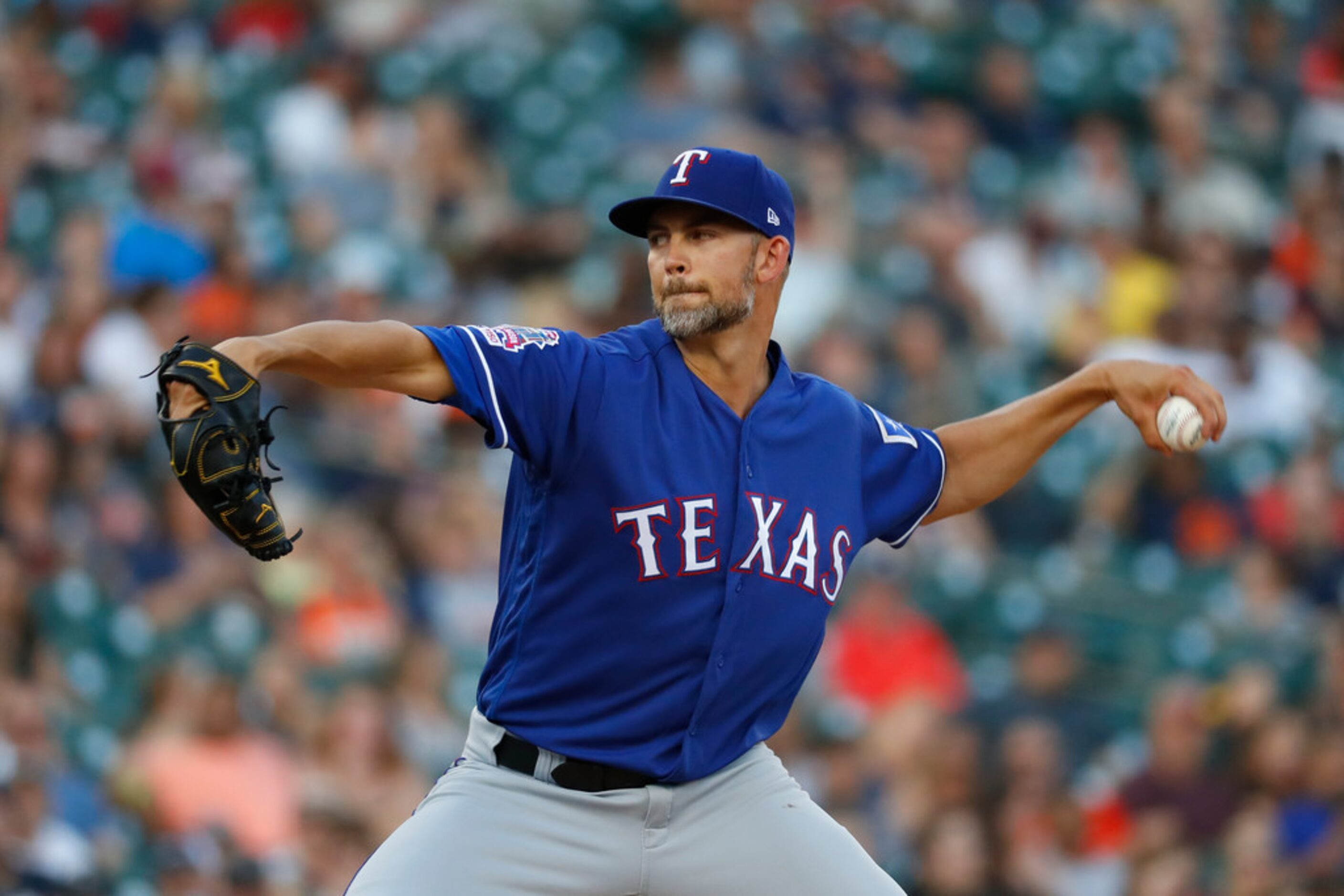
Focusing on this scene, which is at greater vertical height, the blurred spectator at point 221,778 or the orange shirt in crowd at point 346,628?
the orange shirt in crowd at point 346,628

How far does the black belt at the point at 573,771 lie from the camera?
11.5 ft

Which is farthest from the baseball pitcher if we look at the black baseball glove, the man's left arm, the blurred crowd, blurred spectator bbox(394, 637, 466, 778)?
blurred spectator bbox(394, 637, 466, 778)

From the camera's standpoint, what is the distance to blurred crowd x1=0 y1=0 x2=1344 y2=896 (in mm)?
6375

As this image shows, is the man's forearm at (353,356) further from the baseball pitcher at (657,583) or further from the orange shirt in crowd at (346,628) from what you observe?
the orange shirt in crowd at (346,628)

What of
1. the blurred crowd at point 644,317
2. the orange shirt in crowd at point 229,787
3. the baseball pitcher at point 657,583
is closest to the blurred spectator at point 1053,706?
the blurred crowd at point 644,317

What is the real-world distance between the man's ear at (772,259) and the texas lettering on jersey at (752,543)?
497 millimetres

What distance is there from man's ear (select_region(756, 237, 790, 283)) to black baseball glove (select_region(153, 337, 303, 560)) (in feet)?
3.94

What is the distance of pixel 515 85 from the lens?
32.9 ft

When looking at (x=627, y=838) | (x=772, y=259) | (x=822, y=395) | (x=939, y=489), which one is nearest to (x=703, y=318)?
(x=772, y=259)

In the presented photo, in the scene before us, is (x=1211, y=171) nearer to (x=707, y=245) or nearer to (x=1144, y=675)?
(x=1144, y=675)

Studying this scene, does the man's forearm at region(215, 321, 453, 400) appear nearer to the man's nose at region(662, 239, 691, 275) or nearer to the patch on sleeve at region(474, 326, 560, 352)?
the patch on sleeve at region(474, 326, 560, 352)

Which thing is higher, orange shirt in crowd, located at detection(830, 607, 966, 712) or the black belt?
the black belt

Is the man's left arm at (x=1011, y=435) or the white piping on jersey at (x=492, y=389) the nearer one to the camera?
the white piping on jersey at (x=492, y=389)

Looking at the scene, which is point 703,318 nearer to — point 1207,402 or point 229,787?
point 1207,402
